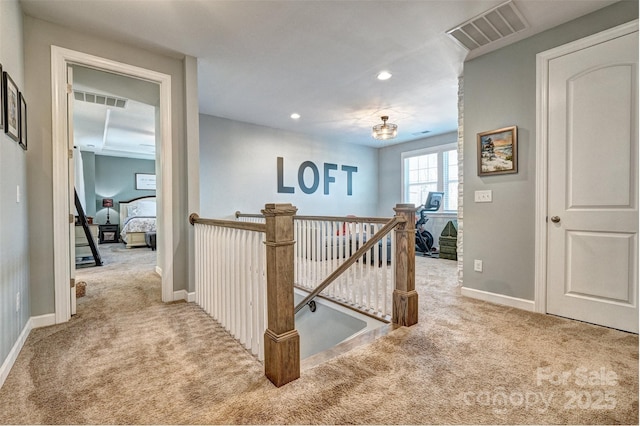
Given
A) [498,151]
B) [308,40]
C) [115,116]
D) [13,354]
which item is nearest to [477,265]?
[498,151]

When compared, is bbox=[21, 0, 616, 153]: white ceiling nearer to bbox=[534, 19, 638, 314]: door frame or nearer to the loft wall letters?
bbox=[534, 19, 638, 314]: door frame

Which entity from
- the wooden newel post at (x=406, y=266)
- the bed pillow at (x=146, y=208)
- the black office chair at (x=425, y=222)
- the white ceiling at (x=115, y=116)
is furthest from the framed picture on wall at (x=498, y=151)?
the bed pillow at (x=146, y=208)

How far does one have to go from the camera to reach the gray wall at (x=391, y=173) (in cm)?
724

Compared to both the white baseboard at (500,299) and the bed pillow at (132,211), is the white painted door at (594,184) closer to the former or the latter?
the white baseboard at (500,299)

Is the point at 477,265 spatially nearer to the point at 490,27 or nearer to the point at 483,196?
the point at 483,196

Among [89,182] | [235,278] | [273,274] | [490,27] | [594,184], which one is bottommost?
[235,278]

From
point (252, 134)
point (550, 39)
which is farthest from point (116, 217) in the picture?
point (550, 39)

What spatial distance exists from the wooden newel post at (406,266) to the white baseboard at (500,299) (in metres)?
1.11

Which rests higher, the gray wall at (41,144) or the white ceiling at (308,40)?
the white ceiling at (308,40)

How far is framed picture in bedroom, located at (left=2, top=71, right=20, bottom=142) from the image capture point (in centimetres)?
176

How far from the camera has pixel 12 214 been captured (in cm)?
192

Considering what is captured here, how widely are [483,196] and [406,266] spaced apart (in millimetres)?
1349

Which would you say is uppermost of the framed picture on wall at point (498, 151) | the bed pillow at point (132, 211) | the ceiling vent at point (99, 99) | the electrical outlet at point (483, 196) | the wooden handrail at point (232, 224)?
the ceiling vent at point (99, 99)

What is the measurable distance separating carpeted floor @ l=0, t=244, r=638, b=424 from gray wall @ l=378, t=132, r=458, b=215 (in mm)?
5068
